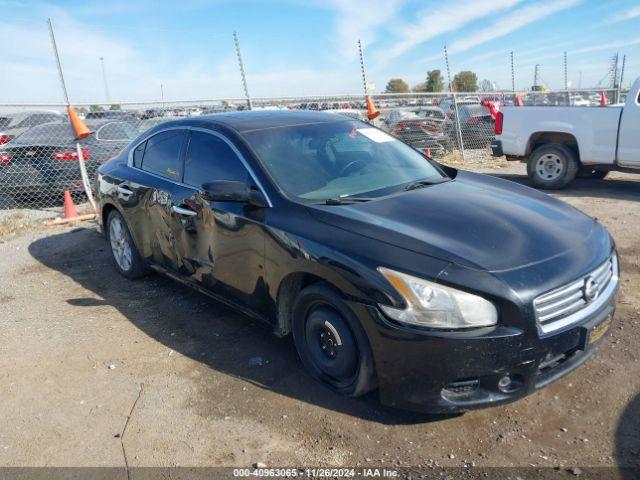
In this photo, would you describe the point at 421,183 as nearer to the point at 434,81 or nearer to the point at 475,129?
the point at 475,129

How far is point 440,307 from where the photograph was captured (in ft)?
8.41

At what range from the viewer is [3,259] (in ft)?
21.5

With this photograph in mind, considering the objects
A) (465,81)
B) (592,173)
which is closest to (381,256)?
(592,173)

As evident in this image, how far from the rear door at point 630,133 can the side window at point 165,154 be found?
22.8 ft

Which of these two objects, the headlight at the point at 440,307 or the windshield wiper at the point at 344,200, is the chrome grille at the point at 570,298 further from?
the windshield wiper at the point at 344,200

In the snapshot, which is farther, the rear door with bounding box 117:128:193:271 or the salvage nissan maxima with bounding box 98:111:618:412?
the rear door with bounding box 117:128:193:271

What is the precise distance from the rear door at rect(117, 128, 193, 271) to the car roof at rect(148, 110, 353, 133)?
231 millimetres

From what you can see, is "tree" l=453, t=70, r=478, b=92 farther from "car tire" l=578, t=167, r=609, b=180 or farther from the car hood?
the car hood

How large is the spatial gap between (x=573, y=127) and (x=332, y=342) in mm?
7278

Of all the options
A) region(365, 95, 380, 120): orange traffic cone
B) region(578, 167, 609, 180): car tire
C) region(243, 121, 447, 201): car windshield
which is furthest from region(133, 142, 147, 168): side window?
region(578, 167, 609, 180): car tire

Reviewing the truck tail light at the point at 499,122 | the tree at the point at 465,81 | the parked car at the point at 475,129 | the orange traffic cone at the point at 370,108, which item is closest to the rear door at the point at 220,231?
the truck tail light at the point at 499,122

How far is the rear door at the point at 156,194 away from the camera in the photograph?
14.2ft

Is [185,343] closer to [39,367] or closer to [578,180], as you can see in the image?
[39,367]

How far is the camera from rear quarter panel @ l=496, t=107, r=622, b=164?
324 inches
